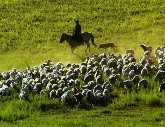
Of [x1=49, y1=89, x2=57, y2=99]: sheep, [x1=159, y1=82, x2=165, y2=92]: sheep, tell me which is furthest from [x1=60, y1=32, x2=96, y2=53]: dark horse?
[x1=159, y1=82, x2=165, y2=92]: sheep

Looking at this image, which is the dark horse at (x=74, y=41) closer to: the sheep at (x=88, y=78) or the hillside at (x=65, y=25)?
the hillside at (x=65, y=25)

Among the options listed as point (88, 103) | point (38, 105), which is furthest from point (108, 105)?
point (38, 105)

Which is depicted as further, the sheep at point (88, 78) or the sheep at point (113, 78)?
the sheep at point (88, 78)

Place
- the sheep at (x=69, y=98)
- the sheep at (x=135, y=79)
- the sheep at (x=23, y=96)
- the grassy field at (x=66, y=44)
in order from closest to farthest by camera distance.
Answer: the grassy field at (x=66, y=44) < the sheep at (x=69, y=98) < the sheep at (x=23, y=96) < the sheep at (x=135, y=79)

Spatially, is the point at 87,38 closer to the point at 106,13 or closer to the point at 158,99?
the point at 106,13

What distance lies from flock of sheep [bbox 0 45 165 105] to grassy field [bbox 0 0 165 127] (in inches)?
25.3

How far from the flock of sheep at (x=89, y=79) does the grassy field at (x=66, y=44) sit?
2.11 feet

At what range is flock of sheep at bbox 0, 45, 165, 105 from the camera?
25.9m

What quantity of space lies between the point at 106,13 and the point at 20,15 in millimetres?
9186

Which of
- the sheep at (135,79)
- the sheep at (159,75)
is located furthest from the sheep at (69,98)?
the sheep at (159,75)

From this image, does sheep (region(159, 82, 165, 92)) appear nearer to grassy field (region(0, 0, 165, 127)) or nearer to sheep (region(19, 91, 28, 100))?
grassy field (region(0, 0, 165, 127))

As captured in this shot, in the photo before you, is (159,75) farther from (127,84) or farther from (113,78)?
(113,78)

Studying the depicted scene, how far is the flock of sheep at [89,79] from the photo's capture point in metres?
25.9

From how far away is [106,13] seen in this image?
53.0 meters
